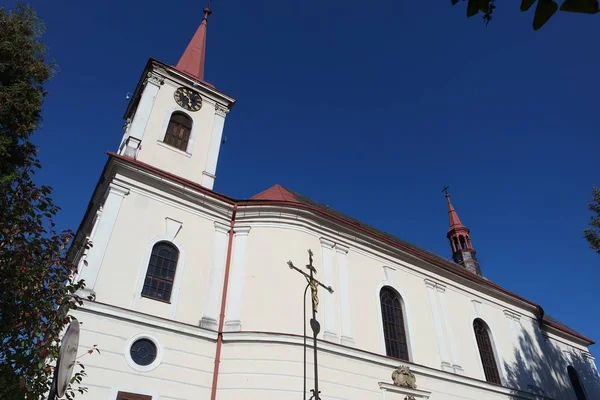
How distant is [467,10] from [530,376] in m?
19.6

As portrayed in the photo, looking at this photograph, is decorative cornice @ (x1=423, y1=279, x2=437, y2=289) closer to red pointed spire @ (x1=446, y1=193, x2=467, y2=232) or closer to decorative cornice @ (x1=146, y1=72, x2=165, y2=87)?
decorative cornice @ (x1=146, y1=72, x2=165, y2=87)

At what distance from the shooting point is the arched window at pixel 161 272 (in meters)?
11.3

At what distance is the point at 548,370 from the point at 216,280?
54.0 ft

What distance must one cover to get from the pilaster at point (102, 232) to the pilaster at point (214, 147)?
360 cm

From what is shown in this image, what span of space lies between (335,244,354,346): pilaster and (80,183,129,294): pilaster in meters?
7.00

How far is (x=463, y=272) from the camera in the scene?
1781 cm

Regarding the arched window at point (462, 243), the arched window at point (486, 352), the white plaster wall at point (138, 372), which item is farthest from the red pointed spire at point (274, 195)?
the arched window at point (462, 243)

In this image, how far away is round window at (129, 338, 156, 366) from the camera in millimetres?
9992

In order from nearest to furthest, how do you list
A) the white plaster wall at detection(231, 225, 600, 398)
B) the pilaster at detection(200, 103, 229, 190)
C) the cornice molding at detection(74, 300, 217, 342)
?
the cornice molding at detection(74, 300, 217, 342)
the white plaster wall at detection(231, 225, 600, 398)
the pilaster at detection(200, 103, 229, 190)

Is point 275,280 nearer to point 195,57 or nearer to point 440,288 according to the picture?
point 440,288

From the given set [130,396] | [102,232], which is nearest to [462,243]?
[102,232]

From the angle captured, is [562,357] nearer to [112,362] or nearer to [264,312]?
[264,312]

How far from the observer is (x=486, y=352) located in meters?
16.8

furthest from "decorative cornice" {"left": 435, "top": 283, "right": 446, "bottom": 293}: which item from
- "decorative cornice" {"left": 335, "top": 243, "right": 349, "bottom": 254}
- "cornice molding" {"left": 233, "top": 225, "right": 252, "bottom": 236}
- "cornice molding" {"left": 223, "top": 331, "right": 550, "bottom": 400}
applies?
"cornice molding" {"left": 233, "top": 225, "right": 252, "bottom": 236}
